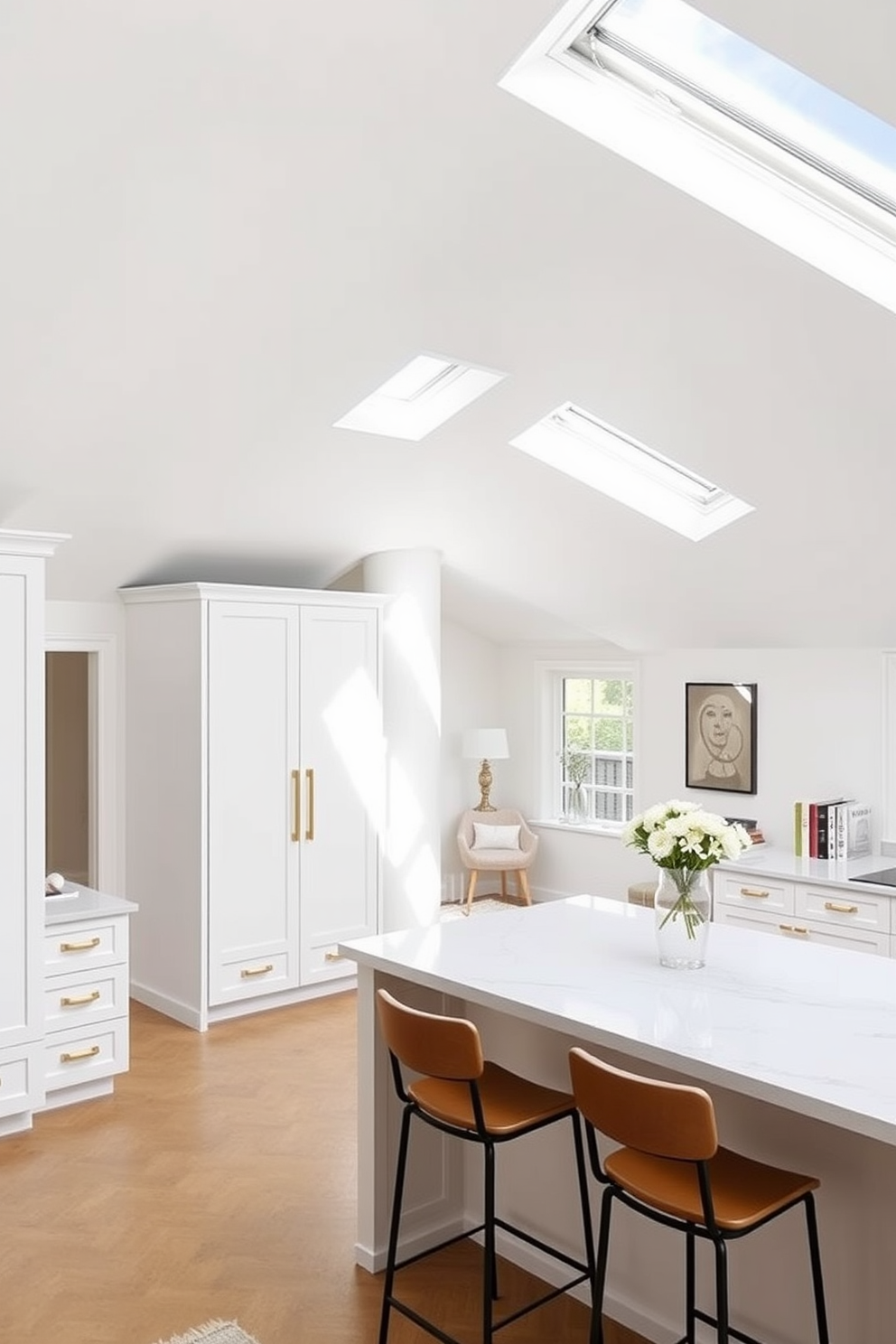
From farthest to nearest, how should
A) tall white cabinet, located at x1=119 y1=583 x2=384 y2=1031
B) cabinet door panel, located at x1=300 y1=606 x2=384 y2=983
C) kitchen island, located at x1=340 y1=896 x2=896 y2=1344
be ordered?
cabinet door panel, located at x1=300 y1=606 x2=384 y2=983 → tall white cabinet, located at x1=119 y1=583 x2=384 y2=1031 → kitchen island, located at x1=340 y1=896 x2=896 y2=1344

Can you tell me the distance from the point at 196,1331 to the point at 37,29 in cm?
336

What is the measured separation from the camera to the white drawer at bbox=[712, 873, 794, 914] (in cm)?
585

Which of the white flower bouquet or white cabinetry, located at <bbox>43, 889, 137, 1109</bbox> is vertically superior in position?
the white flower bouquet

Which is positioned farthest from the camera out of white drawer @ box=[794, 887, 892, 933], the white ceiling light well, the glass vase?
white drawer @ box=[794, 887, 892, 933]

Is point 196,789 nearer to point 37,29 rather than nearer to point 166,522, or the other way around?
point 166,522

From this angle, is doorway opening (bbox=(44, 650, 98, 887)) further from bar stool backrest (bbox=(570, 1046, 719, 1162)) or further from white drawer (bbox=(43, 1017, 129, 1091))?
bar stool backrest (bbox=(570, 1046, 719, 1162))

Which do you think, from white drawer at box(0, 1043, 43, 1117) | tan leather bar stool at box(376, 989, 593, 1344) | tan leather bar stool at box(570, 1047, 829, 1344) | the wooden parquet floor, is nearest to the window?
the wooden parquet floor

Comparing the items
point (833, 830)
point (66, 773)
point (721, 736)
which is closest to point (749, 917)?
point (833, 830)

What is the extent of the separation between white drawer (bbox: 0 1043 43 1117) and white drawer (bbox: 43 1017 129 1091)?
179mm

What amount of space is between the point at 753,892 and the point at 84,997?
3247 millimetres

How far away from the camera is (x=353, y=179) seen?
12.0 ft

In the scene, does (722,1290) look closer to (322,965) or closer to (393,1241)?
(393,1241)

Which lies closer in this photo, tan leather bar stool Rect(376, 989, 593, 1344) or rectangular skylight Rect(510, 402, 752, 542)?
tan leather bar stool Rect(376, 989, 593, 1344)

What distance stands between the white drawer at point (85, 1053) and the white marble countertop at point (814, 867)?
9.09 ft
